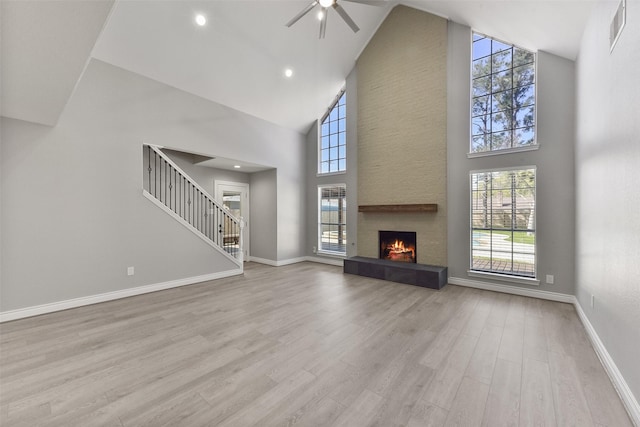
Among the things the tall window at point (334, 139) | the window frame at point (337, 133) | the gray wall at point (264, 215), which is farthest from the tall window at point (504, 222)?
the gray wall at point (264, 215)

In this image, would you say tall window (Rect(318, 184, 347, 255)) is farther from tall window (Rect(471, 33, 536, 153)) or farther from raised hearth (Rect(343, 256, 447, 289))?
tall window (Rect(471, 33, 536, 153))

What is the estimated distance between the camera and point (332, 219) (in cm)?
709

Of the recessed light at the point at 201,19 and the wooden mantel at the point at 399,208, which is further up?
the recessed light at the point at 201,19

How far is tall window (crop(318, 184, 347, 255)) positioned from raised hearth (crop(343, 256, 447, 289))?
107 centimetres

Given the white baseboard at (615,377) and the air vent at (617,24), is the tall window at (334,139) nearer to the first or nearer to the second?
the air vent at (617,24)

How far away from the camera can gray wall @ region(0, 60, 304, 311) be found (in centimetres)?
336

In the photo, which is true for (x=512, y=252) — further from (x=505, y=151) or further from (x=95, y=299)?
(x=95, y=299)

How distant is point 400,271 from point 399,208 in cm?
134

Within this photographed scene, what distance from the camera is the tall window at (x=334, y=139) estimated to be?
696 cm

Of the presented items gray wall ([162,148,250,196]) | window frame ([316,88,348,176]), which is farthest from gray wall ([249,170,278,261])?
window frame ([316,88,348,176])

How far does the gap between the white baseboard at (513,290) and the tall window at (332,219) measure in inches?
109

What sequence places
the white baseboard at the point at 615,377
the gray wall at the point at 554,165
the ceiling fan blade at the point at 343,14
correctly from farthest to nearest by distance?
the gray wall at the point at 554,165 < the ceiling fan blade at the point at 343,14 < the white baseboard at the point at 615,377

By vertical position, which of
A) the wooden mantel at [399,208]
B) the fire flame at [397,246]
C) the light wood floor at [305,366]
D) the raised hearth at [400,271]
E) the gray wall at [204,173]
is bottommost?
the light wood floor at [305,366]

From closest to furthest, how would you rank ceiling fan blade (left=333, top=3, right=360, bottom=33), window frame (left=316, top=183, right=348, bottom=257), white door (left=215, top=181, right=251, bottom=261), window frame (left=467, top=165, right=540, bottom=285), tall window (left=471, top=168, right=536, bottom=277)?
ceiling fan blade (left=333, top=3, right=360, bottom=33) < window frame (left=467, top=165, right=540, bottom=285) < tall window (left=471, top=168, right=536, bottom=277) < window frame (left=316, top=183, right=348, bottom=257) < white door (left=215, top=181, right=251, bottom=261)
